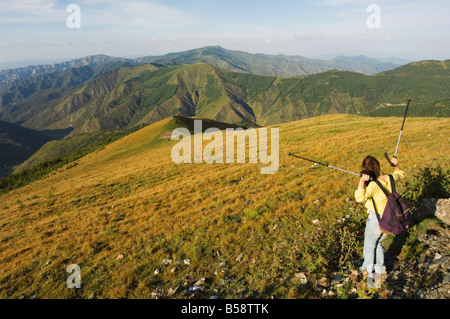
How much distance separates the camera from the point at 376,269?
21.5 ft

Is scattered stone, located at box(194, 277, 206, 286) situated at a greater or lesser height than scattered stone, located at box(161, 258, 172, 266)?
greater

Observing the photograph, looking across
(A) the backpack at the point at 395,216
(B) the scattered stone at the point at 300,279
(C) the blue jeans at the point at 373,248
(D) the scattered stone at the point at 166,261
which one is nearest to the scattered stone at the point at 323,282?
(B) the scattered stone at the point at 300,279

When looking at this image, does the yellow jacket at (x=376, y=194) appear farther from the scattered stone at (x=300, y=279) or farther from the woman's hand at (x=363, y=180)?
the scattered stone at (x=300, y=279)

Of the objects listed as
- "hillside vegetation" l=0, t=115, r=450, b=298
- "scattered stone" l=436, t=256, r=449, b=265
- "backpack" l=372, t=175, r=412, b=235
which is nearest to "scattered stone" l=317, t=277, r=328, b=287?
"hillside vegetation" l=0, t=115, r=450, b=298

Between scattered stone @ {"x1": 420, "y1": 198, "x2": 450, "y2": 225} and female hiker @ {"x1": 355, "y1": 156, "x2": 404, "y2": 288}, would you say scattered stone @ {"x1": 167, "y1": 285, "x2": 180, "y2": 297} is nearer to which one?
female hiker @ {"x1": 355, "y1": 156, "x2": 404, "y2": 288}

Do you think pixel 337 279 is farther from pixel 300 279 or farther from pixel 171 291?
pixel 171 291

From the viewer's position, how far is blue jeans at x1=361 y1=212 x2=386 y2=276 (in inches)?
257

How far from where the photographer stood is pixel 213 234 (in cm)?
1091

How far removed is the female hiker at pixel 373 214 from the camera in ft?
21.0

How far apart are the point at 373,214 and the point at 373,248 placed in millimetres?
973

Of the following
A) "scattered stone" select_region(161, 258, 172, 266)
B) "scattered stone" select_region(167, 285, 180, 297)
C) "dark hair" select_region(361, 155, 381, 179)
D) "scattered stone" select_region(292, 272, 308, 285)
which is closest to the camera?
"dark hair" select_region(361, 155, 381, 179)

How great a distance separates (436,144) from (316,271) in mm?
17235
